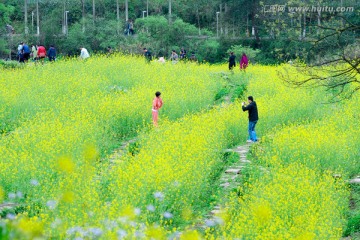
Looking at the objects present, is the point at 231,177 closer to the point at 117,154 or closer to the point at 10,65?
the point at 117,154

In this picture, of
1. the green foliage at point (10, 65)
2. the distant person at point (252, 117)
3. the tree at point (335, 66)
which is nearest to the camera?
the tree at point (335, 66)

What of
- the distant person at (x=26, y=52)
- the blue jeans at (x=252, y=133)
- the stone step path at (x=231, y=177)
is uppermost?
the distant person at (x=26, y=52)

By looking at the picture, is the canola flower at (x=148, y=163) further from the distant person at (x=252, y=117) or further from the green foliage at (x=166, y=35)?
the green foliage at (x=166, y=35)

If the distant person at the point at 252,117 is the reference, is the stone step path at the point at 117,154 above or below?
below

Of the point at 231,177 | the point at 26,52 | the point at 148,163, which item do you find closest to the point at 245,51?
the point at 26,52

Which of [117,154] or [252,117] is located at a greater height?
[252,117]

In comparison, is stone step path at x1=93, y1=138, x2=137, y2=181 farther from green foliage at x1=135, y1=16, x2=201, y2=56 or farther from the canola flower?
green foliage at x1=135, y1=16, x2=201, y2=56

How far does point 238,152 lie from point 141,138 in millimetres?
2813

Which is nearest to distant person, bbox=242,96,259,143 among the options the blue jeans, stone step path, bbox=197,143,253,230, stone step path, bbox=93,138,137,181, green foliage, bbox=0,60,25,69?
the blue jeans

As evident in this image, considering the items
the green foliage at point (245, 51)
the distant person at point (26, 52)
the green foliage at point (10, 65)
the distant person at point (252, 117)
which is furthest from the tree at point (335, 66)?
the distant person at point (26, 52)

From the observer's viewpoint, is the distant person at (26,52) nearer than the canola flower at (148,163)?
No

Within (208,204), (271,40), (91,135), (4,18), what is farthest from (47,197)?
(271,40)

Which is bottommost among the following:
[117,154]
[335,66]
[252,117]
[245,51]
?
[117,154]

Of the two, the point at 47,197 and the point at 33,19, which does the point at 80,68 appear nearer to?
the point at 47,197
